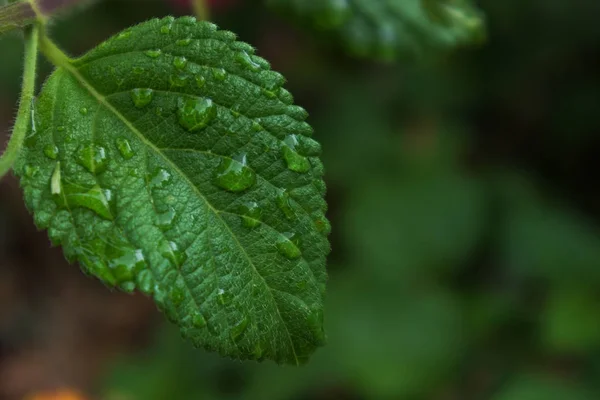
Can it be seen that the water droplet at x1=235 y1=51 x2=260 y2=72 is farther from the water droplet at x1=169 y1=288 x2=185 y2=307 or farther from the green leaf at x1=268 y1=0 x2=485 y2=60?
the green leaf at x1=268 y1=0 x2=485 y2=60

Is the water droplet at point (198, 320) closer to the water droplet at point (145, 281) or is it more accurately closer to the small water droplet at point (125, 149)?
the water droplet at point (145, 281)

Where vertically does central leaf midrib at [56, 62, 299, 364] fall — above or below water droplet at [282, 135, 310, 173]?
below

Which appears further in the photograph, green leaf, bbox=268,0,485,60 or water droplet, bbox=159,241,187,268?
green leaf, bbox=268,0,485,60

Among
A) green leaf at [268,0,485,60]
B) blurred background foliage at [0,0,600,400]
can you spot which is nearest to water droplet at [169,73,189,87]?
green leaf at [268,0,485,60]

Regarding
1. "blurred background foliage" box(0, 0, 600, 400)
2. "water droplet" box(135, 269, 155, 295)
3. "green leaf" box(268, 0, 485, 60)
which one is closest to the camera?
"water droplet" box(135, 269, 155, 295)

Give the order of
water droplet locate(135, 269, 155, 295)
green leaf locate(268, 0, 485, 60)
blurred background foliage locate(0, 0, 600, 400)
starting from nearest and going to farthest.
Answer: water droplet locate(135, 269, 155, 295)
green leaf locate(268, 0, 485, 60)
blurred background foliage locate(0, 0, 600, 400)

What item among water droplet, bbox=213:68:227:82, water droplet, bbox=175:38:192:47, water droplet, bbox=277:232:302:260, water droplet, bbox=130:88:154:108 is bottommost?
water droplet, bbox=277:232:302:260
